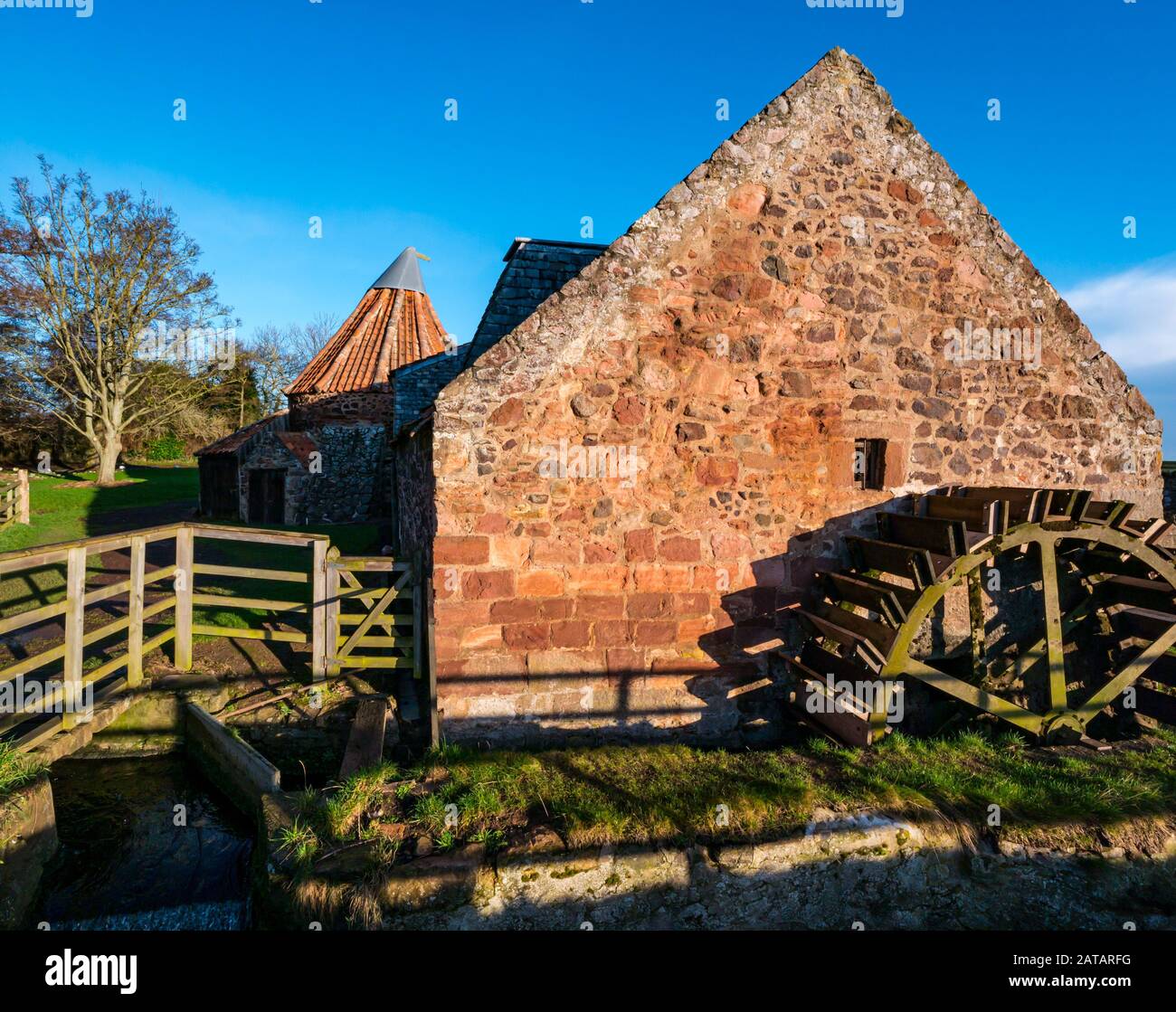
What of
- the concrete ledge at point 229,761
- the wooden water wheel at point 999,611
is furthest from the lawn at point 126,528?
the wooden water wheel at point 999,611

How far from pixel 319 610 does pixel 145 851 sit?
2.67m

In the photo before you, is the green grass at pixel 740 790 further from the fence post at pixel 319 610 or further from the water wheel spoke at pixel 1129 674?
the fence post at pixel 319 610

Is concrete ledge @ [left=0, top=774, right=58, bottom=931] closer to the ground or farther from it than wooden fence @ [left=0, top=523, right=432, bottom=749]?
closer to the ground

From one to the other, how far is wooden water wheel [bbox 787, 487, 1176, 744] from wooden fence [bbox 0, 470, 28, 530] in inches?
A: 770

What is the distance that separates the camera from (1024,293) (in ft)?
21.0

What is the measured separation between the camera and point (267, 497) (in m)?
19.2

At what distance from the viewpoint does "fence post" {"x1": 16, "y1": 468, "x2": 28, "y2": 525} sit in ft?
52.9

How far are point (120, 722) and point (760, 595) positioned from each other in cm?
624

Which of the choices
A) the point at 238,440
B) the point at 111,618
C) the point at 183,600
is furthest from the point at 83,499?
the point at 183,600

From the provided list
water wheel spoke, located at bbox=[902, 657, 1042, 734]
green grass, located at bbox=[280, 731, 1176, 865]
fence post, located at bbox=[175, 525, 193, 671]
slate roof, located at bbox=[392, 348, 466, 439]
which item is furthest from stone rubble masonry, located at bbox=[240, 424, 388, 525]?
water wheel spoke, located at bbox=[902, 657, 1042, 734]

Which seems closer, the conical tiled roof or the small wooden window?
the small wooden window

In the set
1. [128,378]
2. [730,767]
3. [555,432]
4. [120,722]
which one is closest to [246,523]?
[128,378]

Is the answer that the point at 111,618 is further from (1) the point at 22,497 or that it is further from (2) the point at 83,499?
(2) the point at 83,499

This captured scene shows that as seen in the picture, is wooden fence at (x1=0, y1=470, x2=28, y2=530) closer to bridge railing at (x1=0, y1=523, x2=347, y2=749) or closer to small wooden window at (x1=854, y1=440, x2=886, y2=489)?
bridge railing at (x1=0, y1=523, x2=347, y2=749)
